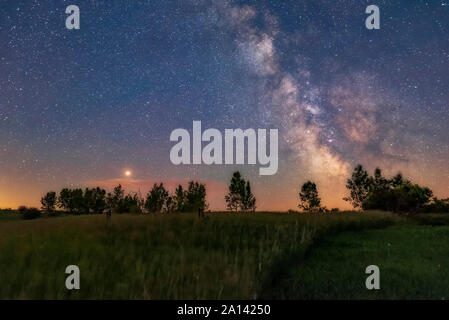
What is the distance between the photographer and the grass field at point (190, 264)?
5.05 meters

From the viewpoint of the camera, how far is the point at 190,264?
6.28 meters

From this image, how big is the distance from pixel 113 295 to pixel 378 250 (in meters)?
11.7

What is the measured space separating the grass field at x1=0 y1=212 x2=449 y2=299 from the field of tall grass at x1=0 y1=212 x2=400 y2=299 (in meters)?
0.01

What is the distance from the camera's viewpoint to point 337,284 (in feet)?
29.0

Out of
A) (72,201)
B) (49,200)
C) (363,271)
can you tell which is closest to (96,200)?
(72,201)

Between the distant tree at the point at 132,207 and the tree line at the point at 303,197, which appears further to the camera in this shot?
the tree line at the point at 303,197

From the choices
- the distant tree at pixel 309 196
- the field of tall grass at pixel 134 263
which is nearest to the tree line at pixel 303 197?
the distant tree at pixel 309 196

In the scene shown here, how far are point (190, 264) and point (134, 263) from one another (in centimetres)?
92

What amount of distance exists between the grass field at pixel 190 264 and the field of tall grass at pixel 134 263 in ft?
0.05

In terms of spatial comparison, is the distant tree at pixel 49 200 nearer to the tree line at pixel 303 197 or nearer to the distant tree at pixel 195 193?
the tree line at pixel 303 197

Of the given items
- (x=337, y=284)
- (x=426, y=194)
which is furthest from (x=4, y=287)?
(x=426, y=194)
